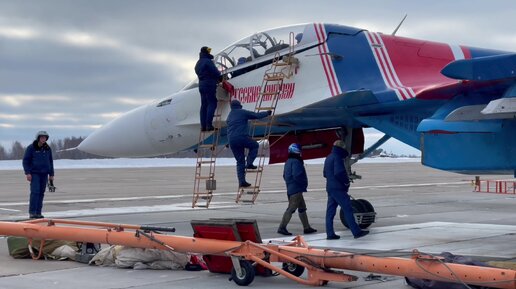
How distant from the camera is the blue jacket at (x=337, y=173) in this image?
1181 cm

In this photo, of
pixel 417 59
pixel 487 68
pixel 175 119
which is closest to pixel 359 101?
pixel 417 59

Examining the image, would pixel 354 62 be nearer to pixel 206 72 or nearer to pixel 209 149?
pixel 206 72

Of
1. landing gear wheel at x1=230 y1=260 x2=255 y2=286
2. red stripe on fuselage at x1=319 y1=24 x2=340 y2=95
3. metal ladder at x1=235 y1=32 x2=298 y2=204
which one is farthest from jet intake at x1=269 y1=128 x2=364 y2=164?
landing gear wheel at x1=230 y1=260 x2=255 y2=286

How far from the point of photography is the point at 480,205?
2078 centimetres

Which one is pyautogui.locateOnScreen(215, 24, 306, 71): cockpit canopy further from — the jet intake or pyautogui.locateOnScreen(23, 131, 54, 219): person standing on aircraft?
pyautogui.locateOnScreen(23, 131, 54, 219): person standing on aircraft

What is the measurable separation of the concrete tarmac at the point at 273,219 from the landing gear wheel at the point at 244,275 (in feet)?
0.27

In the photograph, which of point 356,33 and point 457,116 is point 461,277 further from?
point 356,33

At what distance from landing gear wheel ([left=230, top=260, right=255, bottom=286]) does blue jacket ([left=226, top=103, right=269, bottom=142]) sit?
494 cm

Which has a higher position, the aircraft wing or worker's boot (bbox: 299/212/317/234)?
the aircraft wing

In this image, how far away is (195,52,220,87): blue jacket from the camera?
1347cm

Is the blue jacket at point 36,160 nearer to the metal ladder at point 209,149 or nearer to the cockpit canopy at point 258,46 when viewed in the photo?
the metal ladder at point 209,149

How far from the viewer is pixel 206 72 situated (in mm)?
13477

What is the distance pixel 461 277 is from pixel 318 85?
6.39m

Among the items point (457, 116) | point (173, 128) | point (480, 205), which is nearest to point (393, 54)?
point (457, 116)
